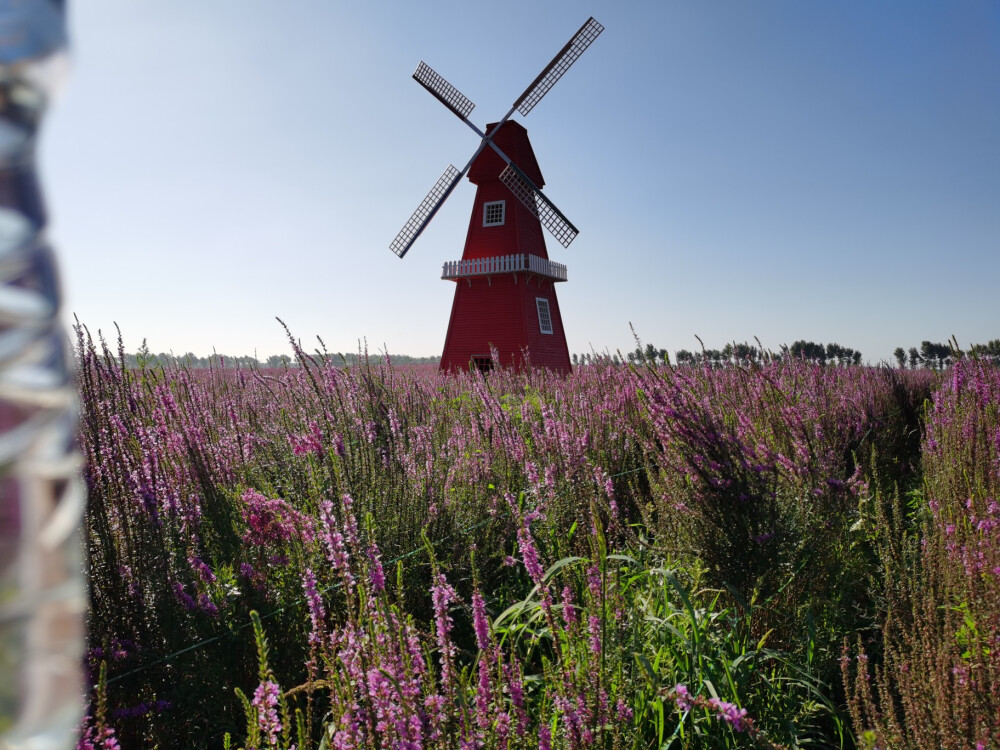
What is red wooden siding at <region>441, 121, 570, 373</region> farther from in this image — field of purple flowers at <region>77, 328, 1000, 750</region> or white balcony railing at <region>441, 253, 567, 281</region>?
field of purple flowers at <region>77, 328, 1000, 750</region>

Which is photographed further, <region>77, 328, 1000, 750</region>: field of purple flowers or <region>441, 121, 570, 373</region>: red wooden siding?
<region>441, 121, 570, 373</region>: red wooden siding

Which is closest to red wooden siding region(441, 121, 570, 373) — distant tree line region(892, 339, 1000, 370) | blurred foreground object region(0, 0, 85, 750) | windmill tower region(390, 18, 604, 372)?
windmill tower region(390, 18, 604, 372)

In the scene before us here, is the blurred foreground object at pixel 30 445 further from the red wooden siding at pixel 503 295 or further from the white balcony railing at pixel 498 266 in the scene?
the white balcony railing at pixel 498 266

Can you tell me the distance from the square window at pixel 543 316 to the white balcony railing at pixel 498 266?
2.36ft

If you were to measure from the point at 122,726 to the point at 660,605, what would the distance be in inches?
88.2

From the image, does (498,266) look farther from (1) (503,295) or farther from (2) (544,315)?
(2) (544,315)

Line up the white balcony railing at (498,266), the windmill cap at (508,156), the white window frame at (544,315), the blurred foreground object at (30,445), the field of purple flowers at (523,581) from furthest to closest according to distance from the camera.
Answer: the windmill cap at (508,156), the white window frame at (544,315), the white balcony railing at (498,266), the field of purple flowers at (523,581), the blurred foreground object at (30,445)

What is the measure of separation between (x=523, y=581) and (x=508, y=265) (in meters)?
13.8

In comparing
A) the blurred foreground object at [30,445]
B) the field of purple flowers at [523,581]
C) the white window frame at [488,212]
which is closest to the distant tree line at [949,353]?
the field of purple flowers at [523,581]

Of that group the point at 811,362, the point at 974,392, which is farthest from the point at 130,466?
the point at 811,362

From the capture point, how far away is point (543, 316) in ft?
60.0

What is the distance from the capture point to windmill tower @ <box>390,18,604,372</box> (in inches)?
671

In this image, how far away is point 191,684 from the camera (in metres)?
2.44

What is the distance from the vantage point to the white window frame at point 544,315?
17953 mm
